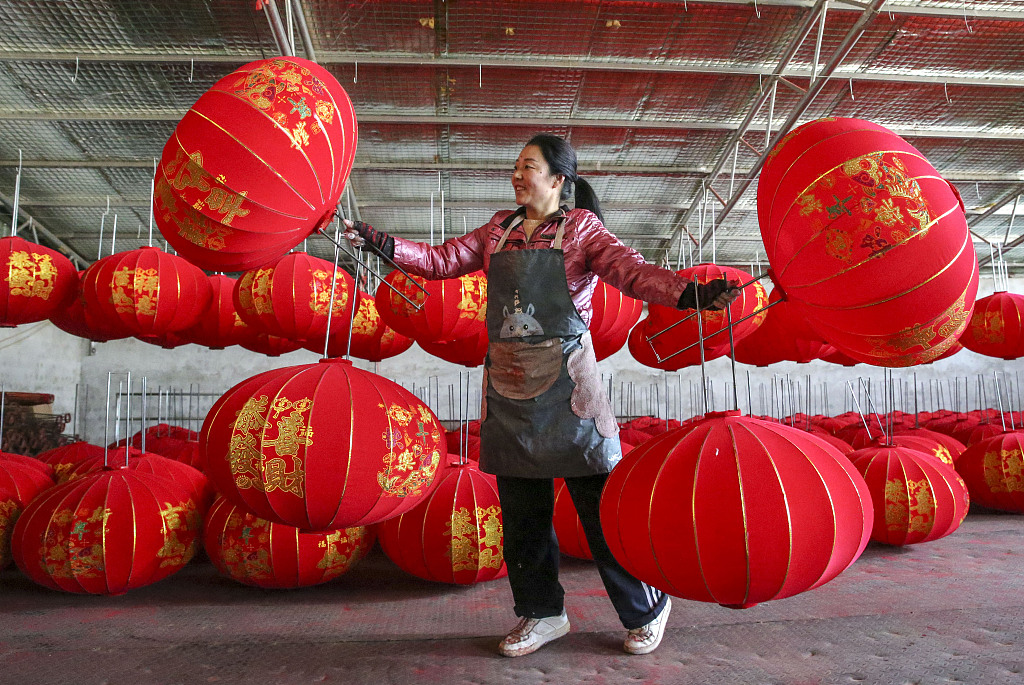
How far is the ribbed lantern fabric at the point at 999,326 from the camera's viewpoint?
3.73 m

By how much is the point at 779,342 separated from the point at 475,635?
2980 mm

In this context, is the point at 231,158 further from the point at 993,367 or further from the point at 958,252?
the point at 993,367

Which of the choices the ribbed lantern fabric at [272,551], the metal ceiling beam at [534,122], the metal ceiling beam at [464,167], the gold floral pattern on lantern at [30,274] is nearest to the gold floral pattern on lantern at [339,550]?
the ribbed lantern fabric at [272,551]

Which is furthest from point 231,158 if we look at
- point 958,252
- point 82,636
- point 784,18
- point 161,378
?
point 161,378

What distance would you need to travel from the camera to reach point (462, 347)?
11.5 ft

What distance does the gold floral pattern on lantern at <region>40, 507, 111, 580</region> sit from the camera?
7.30ft

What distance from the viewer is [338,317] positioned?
3.56 meters

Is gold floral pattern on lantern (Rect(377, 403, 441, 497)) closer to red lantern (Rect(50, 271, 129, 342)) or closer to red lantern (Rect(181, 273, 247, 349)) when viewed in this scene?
red lantern (Rect(50, 271, 129, 342))

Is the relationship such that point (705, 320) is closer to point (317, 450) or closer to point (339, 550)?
point (339, 550)

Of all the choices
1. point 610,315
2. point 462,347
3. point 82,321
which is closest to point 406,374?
point 82,321

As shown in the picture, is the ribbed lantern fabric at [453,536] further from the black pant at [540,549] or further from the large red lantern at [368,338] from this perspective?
the large red lantern at [368,338]

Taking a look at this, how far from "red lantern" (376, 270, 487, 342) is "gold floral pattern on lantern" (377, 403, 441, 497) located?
1.36 m

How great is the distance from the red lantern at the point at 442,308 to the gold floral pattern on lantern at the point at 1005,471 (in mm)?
3085

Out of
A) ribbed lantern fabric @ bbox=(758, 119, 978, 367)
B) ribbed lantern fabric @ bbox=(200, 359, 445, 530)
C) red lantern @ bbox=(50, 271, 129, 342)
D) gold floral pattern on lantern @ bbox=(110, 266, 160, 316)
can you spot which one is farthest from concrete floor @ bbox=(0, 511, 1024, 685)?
red lantern @ bbox=(50, 271, 129, 342)
